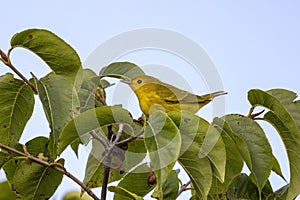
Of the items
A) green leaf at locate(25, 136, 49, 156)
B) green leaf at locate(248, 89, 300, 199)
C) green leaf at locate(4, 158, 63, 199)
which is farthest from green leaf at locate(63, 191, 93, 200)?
green leaf at locate(248, 89, 300, 199)

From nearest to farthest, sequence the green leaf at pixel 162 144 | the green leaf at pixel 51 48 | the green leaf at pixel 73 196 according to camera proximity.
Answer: the green leaf at pixel 162 144
the green leaf at pixel 51 48
the green leaf at pixel 73 196

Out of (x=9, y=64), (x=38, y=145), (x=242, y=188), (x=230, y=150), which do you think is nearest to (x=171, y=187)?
(x=230, y=150)

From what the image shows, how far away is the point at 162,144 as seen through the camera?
1854mm

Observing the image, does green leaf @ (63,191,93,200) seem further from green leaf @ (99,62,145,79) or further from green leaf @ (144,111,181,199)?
green leaf @ (144,111,181,199)

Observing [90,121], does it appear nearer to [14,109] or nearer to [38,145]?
[14,109]

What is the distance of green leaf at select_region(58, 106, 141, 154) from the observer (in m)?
1.97

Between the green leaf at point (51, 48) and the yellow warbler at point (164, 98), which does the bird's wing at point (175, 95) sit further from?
the green leaf at point (51, 48)

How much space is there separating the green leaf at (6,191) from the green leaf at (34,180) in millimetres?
131

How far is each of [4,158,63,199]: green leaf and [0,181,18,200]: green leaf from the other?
131 millimetres

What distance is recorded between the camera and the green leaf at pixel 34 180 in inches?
99.5

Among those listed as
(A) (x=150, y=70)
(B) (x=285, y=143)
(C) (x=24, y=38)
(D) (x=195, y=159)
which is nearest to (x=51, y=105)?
(C) (x=24, y=38)

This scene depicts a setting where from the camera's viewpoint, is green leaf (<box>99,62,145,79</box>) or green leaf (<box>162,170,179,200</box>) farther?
green leaf (<box>99,62,145,79</box>)

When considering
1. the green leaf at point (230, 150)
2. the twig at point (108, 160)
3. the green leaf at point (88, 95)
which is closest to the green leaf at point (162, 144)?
the twig at point (108, 160)

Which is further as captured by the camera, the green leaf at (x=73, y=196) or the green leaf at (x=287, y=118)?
the green leaf at (x=73, y=196)
